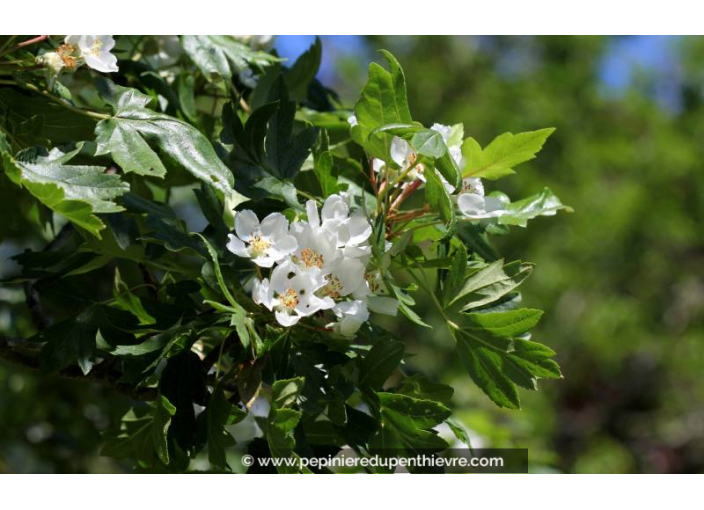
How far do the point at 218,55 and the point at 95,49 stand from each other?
230 mm

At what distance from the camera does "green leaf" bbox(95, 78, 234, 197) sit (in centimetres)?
92

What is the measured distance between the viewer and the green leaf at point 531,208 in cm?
104

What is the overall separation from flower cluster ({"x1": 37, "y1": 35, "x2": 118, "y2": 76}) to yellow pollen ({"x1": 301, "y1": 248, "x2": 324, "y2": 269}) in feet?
1.06

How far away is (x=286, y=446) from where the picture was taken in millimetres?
931

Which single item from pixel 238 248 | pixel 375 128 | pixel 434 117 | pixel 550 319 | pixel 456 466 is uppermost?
pixel 375 128

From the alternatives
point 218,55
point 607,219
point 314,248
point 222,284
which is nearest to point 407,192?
point 314,248

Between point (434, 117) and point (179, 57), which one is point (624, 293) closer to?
point (434, 117)

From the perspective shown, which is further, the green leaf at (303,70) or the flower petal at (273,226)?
the green leaf at (303,70)

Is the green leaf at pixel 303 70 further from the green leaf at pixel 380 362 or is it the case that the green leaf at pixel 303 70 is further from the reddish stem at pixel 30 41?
the green leaf at pixel 380 362

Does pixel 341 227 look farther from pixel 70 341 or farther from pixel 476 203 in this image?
pixel 70 341

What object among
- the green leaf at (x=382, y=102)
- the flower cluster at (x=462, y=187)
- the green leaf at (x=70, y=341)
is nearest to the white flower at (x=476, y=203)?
the flower cluster at (x=462, y=187)

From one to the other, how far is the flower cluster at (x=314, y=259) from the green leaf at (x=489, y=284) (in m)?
0.08
